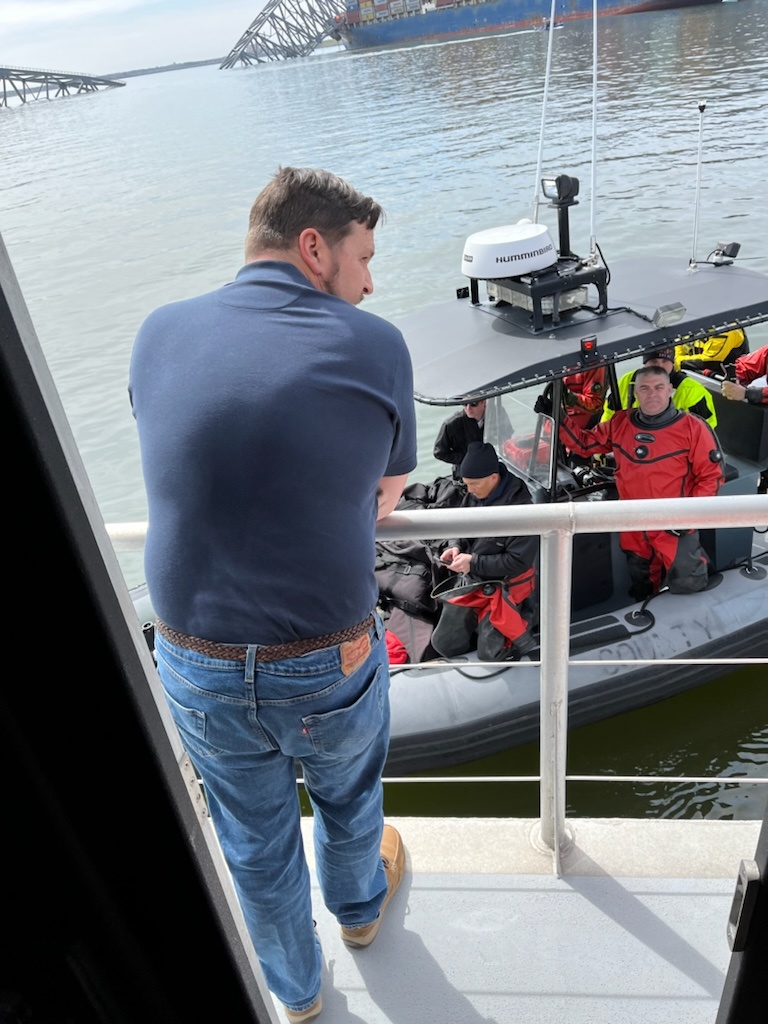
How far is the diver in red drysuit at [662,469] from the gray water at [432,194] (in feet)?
2.74

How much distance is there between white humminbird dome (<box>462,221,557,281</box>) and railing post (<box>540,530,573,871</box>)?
104 inches

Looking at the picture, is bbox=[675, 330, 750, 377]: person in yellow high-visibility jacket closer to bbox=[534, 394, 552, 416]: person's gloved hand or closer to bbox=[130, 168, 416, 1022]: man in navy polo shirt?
bbox=[534, 394, 552, 416]: person's gloved hand

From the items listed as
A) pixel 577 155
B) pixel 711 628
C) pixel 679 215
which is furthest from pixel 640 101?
pixel 711 628

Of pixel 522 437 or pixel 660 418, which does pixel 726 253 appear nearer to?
pixel 660 418

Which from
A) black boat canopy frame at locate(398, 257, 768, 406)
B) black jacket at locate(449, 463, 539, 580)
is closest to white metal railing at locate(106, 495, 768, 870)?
black jacket at locate(449, 463, 539, 580)

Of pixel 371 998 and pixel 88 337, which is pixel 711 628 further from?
pixel 88 337

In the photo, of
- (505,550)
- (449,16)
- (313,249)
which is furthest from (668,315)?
(449,16)

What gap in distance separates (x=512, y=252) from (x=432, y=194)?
14702 mm

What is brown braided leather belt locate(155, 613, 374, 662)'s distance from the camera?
4.40ft

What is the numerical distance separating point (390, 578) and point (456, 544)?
0.61 metres

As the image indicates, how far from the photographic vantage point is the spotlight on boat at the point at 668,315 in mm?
3844

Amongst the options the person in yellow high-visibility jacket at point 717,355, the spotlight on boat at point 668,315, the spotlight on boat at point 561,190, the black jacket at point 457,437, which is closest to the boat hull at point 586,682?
the black jacket at point 457,437

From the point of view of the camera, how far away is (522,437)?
15.8 ft

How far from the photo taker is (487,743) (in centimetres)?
411
